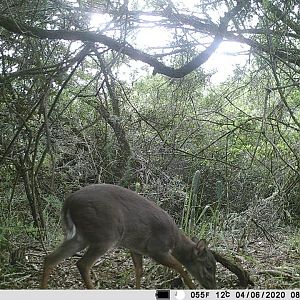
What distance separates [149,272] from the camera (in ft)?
7.46

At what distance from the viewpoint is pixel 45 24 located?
2.68m

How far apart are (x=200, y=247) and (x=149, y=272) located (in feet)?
0.72

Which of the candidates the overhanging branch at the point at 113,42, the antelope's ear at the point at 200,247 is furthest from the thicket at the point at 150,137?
the antelope's ear at the point at 200,247

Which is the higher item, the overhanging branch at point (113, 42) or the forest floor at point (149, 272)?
the overhanging branch at point (113, 42)

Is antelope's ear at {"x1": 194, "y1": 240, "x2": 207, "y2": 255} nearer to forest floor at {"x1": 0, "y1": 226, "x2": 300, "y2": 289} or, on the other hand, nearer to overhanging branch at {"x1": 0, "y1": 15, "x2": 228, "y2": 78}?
forest floor at {"x1": 0, "y1": 226, "x2": 300, "y2": 289}

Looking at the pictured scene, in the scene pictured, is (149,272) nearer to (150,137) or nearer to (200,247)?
(200,247)

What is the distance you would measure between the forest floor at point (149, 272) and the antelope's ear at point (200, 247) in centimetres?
10

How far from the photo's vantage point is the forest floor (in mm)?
2133

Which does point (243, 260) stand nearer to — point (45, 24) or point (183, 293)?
point (183, 293)

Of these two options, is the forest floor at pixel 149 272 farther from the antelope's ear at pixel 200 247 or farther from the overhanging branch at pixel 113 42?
the overhanging branch at pixel 113 42

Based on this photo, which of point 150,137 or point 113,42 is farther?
point 150,137

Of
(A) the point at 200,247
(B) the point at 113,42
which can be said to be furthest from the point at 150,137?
(A) the point at 200,247

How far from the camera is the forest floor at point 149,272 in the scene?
2133 mm

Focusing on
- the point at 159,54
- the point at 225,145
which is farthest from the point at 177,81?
the point at 225,145
